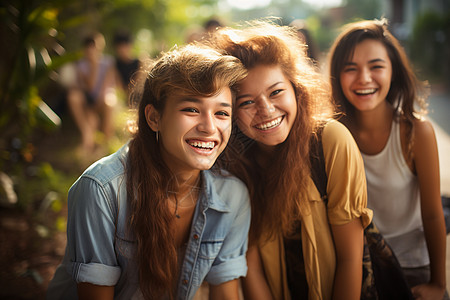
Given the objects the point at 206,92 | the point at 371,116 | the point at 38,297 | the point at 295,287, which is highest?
the point at 206,92

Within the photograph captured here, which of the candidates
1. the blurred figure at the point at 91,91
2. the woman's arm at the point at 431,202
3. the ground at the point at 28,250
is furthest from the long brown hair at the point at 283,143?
the blurred figure at the point at 91,91

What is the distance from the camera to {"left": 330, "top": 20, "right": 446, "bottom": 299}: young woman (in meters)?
2.18

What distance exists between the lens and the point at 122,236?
69.8 inches

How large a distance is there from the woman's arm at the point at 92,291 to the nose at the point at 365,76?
173cm

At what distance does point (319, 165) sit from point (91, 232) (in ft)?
3.75

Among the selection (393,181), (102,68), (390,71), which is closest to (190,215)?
(393,181)

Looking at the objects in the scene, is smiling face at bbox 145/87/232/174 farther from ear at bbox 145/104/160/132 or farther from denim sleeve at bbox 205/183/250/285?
denim sleeve at bbox 205/183/250/285

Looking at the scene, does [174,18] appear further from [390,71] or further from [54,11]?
[390,71]

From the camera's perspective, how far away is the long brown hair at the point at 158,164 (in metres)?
1.70

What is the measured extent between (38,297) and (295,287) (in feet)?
5.81

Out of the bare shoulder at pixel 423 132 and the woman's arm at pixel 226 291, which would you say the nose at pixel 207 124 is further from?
the bare shoulder at pixel 423 132

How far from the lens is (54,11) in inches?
146

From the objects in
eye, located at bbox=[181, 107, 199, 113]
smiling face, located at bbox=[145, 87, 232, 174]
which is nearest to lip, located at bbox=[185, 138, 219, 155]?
smiling face, located at bbox=[145, 87, 232, 174]

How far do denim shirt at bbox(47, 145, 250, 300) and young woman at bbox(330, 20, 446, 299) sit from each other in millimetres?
865
